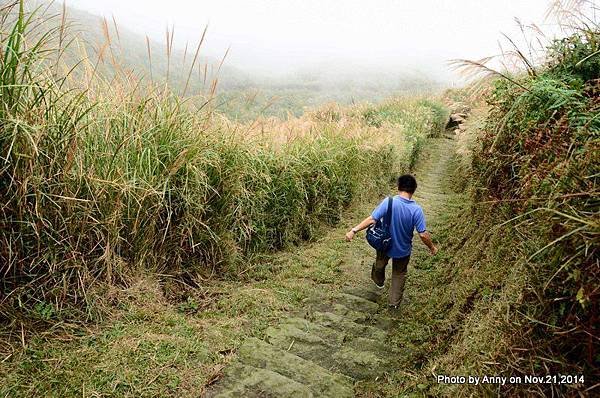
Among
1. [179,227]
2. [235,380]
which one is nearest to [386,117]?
[179,227]

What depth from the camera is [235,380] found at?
2.46 m

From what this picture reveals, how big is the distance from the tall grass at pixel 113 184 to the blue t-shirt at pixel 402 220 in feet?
4.87

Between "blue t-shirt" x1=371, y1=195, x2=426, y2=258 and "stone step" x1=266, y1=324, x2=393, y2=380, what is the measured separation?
1.09 m

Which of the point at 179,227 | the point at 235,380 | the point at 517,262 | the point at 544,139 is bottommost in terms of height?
the point at 235,380

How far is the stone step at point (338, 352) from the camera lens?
2.74 meters

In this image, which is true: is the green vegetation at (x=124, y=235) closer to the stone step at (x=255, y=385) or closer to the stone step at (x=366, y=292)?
the stone step at (x=255, y=385)

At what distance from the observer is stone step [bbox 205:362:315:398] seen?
234 centimetres

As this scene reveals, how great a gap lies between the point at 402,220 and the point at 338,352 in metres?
1.53

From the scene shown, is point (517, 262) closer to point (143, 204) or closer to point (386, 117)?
point (143, 204)

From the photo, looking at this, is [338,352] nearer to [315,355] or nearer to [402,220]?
[315,355]

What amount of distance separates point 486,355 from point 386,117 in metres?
12.1

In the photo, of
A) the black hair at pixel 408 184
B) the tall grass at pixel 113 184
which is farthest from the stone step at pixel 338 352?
the black hair at pixel 408 184

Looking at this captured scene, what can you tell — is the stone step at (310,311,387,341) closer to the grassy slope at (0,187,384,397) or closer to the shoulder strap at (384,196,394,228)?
the grassy slope at (0,187,384,397)

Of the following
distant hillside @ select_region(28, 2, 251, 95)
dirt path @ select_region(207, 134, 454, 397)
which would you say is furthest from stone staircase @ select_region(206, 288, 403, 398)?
distant hillside @ select_region(28, 2, 251, 95)
